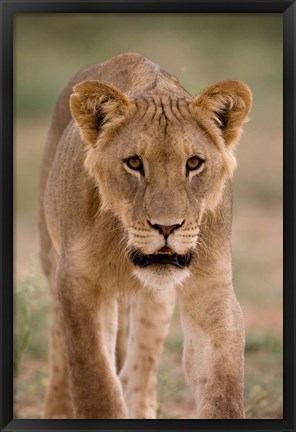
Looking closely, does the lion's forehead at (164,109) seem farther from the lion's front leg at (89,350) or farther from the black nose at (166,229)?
the lion's front leg at (89,350)

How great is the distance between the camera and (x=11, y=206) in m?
4.20

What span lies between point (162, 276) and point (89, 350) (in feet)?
1.34

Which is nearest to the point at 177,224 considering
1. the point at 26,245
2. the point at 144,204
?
A: the point at 144,204

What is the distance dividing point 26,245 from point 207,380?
385cm

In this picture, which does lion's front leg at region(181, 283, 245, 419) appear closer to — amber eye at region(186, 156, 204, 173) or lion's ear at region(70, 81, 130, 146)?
amber eye at region(186, 156, 204, 173)

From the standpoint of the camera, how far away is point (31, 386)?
597 centimetres

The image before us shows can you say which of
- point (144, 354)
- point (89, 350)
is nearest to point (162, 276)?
point (89, 350)

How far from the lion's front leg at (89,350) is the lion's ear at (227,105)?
0.64m

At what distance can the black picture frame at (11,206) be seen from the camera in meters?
4.21

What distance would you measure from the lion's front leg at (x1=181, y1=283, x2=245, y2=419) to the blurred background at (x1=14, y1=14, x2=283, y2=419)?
2.43 metres

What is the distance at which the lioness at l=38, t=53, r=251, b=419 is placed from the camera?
4.03 m

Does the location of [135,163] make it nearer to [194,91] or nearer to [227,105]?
[227,105]

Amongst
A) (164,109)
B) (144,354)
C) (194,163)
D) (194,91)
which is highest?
(194,91)

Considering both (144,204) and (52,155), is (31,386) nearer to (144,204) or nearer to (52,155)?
(52,155)
